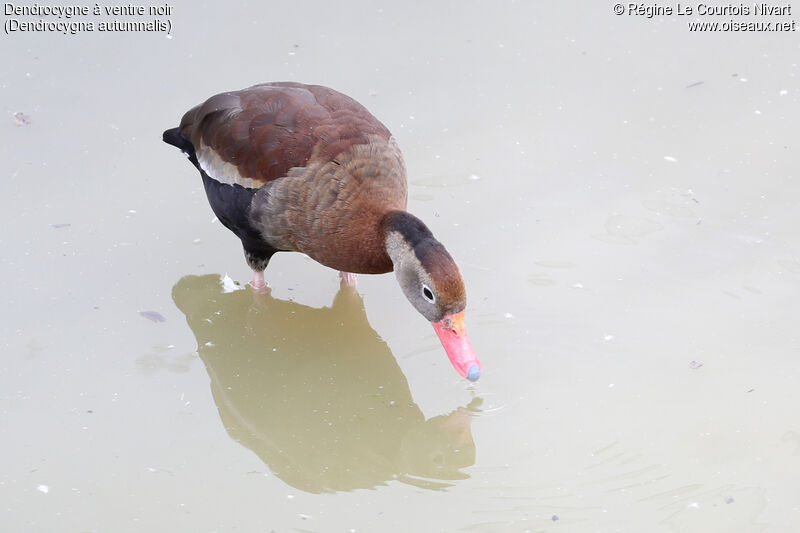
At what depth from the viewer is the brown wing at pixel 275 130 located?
468cm

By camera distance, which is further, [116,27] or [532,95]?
[116,27]

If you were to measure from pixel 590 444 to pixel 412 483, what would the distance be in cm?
77

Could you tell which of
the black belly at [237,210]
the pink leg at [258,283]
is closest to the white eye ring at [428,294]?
the black belly at [237,210]

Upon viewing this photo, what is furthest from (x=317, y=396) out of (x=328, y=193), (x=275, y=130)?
(x=275, y=130)

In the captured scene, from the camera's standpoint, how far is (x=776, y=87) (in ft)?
20.7

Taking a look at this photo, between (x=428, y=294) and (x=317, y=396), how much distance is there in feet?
2.42

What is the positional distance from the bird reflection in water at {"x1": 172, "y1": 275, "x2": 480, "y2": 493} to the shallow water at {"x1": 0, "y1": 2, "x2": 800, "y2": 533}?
14mm

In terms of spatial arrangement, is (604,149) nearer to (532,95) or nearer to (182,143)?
(532,95)

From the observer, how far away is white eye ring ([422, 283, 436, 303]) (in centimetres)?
437

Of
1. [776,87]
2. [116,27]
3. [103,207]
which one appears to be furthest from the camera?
[116,27]

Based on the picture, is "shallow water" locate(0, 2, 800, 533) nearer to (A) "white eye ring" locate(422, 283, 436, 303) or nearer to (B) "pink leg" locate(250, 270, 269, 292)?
(B) "pink leg" locate(250, 270, 269, 292)

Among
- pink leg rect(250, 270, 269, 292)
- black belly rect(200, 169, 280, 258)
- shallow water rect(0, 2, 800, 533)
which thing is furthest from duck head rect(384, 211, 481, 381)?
pink leg rect(250, 270, 269, 292)

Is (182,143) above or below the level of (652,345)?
above

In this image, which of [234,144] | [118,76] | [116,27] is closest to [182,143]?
[234,144]
